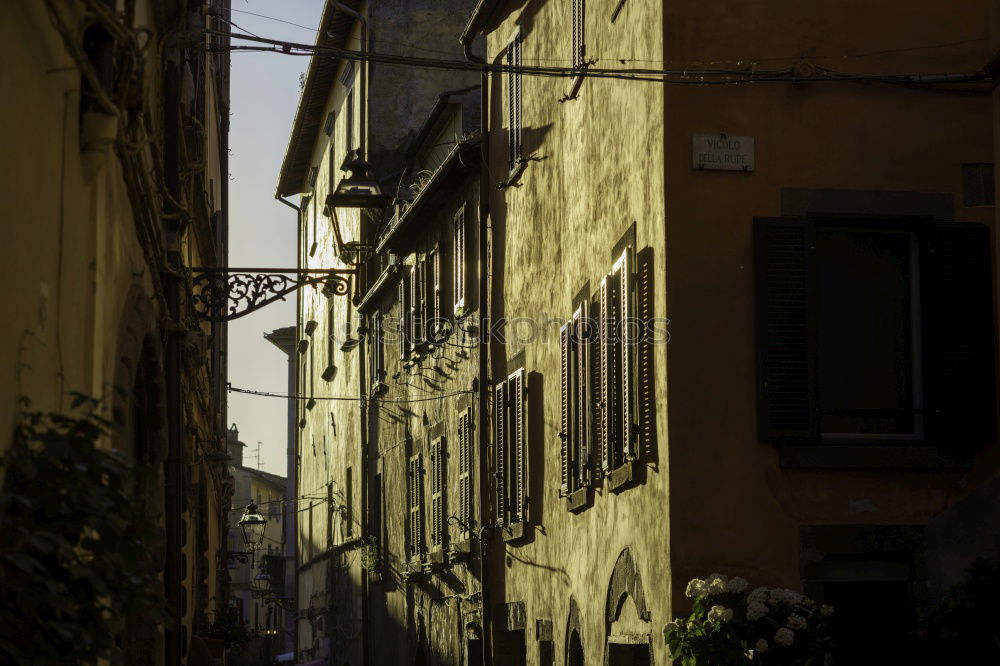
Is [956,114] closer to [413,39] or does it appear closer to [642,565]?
[642,565]

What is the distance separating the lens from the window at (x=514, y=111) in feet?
57.9

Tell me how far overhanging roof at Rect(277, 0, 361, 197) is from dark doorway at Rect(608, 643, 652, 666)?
16592 millimetres

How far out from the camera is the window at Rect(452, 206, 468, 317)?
20109 mm

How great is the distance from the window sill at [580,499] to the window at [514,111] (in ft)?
14.8

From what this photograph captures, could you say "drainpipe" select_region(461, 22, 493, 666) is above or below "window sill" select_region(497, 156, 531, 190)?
below

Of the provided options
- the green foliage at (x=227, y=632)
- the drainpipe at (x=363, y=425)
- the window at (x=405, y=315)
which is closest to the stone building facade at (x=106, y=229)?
the green foliage at (x=227, y=632)

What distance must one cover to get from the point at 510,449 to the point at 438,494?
458cm

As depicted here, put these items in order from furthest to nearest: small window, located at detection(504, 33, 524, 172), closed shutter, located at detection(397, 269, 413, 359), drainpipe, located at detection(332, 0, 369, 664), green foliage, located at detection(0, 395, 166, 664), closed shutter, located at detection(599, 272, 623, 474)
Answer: drainpipe, located at detection(332, 0, 369, 664) < closed shutter, located at detection(397, 269, 413, 359) < small window, located at detection(504, 33, 524, 172) < closed shutter, located at detection(599, 272, 623, 474) < green foliage, located at detection(0, 395, 166, 664)

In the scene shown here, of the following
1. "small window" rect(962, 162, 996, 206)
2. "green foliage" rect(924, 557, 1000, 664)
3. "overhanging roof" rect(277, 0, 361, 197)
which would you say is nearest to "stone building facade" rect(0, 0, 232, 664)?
"green foliage" rect(924, 557, 1000, 664)

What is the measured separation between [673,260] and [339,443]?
21900mm

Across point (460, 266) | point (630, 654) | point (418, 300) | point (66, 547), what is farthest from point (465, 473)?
point (66, 547)

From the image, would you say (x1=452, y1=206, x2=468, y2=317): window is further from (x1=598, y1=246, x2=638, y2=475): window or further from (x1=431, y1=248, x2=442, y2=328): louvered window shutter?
(x1=598, y1=246, x2=638, y2=475): window

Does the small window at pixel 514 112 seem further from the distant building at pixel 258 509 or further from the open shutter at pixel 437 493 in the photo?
the distant building at pixel 258 509

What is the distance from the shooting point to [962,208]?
1129 centimetres
